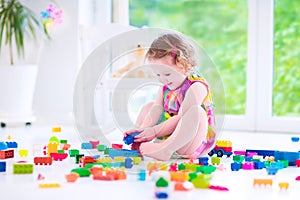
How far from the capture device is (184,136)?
1541 millimetres

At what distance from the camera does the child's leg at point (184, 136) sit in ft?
5.05

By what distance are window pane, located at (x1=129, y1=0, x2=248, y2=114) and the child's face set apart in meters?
1.28

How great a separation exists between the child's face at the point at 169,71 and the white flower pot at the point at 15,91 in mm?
1309

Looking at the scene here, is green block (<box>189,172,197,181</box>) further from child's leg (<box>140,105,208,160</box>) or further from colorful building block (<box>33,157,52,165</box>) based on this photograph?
colorful building block (<box>33,157,52,165</box>)

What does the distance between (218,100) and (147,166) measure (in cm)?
38

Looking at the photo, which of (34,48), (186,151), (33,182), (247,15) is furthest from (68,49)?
(33,182)

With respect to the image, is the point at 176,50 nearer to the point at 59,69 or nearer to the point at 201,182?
the point at 201,182

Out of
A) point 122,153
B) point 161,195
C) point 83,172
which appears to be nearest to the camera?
point 161,195

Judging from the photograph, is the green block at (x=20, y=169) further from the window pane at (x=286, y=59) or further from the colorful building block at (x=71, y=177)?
the window pane at (x=286, y=59)

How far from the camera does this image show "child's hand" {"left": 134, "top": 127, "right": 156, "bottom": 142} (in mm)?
1651

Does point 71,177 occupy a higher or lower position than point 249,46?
lower

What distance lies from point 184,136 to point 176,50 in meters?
0.27

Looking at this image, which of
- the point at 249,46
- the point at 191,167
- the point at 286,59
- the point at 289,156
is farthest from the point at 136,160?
the point at 286,59

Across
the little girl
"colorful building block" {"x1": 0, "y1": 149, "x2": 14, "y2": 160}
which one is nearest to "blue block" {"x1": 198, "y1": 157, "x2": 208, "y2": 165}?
the little girl
